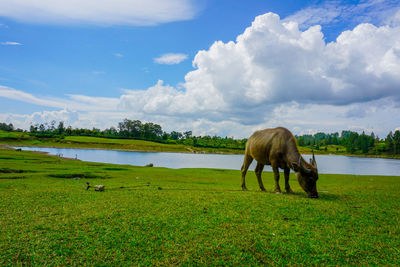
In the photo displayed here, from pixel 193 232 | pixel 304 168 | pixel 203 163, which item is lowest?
pixel 203 163

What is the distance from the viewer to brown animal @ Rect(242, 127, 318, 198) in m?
9.10

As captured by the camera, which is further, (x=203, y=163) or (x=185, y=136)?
(x=185, y=136)

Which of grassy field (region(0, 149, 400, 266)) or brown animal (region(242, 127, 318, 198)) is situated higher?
brown animal (region(242, 127, 318, 198))

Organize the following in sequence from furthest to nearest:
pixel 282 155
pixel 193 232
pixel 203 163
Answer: pixel 203 163 < pixel 282 155 < pixel 193 232

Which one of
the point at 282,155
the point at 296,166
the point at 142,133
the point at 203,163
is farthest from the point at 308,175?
the point at 142,133

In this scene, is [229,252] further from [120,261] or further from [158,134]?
[158,134]

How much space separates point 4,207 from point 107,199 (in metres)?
2.80

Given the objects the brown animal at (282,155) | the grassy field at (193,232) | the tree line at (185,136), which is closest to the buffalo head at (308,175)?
the brown animal at (282,155)

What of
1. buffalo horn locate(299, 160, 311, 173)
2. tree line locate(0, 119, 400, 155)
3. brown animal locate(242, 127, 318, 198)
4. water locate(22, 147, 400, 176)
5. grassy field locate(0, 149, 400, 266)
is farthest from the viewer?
tree line locate(0, 119, 400, 155)

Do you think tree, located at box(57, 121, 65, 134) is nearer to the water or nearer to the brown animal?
the water

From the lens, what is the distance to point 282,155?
985 centimetres

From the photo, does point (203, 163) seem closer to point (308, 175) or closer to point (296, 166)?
point (296, 166)

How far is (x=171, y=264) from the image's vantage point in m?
3.95

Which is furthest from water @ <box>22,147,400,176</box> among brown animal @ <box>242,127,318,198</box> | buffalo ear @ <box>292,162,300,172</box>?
buffalo ear @ <box>292,162,300,172</box>
